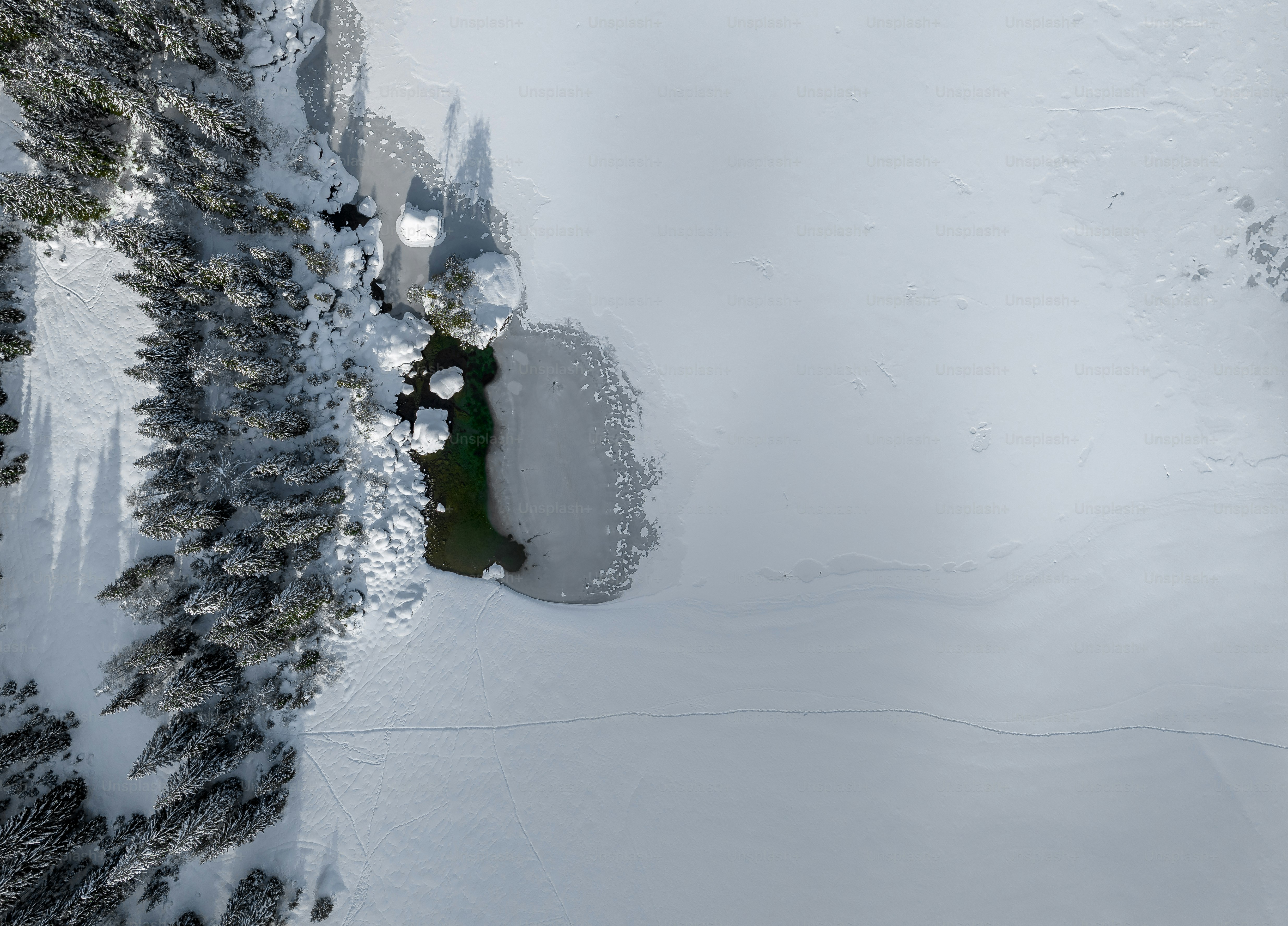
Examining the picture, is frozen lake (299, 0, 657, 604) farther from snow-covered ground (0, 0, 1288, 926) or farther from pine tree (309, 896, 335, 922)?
pine tree (309, 896, 335, 922)

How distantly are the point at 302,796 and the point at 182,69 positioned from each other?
551 inches

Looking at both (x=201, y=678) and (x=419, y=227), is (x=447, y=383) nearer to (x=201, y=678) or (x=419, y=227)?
(x=419, y=227)

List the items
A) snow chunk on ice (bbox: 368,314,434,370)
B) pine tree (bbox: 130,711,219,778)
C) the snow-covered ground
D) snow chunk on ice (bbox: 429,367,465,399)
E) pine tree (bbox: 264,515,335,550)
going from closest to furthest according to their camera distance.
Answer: pine tree (bbox: 130,711,219,778)
pine tree (bbox: 264,515,335,550)
the snow-covered ground
snow chunk on ice (bbox: 368,314,434,370)
snow chunk on ice (bbox: 429,367,465,399)

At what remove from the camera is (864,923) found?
11.1 metres

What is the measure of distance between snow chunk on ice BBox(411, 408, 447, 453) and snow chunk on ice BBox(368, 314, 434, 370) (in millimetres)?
1073

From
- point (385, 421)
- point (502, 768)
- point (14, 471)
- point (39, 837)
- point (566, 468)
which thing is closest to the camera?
point (39, 837)

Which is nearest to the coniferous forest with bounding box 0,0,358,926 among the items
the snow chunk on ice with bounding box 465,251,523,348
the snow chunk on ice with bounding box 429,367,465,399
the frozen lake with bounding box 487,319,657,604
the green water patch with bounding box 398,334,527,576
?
the green water patch with bounding box 398,334,527,576

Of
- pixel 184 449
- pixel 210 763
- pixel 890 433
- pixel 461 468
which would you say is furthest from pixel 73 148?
pixel 890 433

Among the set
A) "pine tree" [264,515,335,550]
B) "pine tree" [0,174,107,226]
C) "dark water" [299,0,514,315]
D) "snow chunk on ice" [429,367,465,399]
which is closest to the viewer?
"pine tree" [264,515,335,550]

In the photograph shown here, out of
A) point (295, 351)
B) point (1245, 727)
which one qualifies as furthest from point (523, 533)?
point (1245, 727)

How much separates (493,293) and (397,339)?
2.04m

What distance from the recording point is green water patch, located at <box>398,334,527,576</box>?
1185 centimetres

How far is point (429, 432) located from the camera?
1172cm

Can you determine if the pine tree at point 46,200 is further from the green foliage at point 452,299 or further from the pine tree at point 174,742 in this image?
the pine tree at point 174,742
